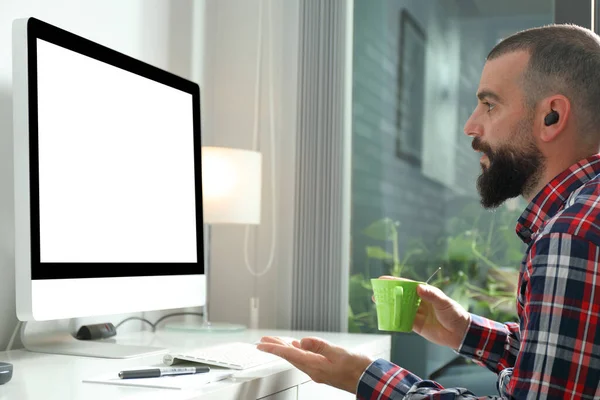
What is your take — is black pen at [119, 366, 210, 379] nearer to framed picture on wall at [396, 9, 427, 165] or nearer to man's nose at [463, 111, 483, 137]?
man's nose at [463, 111, 483, 137]

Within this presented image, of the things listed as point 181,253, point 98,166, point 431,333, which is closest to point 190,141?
point 181,253

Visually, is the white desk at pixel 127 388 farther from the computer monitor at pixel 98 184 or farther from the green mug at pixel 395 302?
the green mug at pixel 395 302

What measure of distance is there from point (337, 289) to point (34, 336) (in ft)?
3.90

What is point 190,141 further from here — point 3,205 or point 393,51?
point 393,51

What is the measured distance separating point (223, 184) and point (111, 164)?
2.39 feet

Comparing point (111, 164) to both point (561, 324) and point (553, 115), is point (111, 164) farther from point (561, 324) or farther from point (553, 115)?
point (561, 324)

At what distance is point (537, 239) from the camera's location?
1124mm

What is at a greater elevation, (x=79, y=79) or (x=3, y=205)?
(x=79, y=79)

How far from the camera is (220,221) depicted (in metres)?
2.45

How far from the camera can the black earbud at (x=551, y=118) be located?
137 cm

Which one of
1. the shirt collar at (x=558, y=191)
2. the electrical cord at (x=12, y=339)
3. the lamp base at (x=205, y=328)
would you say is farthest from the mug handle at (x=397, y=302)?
the lamp base at (x=205, y=328)

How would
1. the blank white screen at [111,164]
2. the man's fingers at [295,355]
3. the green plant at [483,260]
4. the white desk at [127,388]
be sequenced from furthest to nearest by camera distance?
1. the green plant at [483,260]
2. the blank white screen at [111,164]
3. the man's fingers at [295,355]
4. the white desk at [127,388]

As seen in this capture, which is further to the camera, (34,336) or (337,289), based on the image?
(337,289)

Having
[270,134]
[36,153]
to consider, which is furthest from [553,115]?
[270,134]
